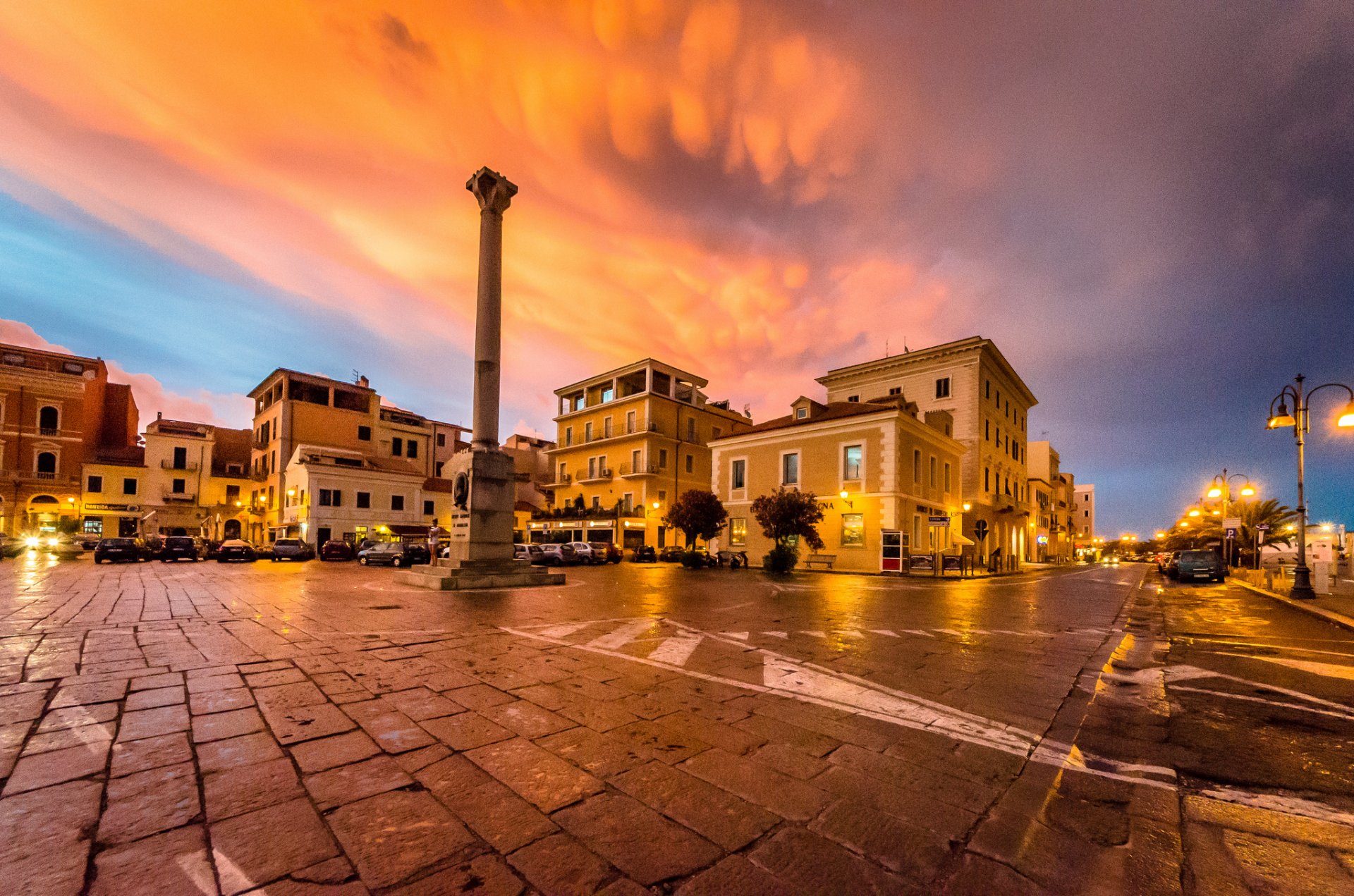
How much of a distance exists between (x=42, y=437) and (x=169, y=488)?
7.85m

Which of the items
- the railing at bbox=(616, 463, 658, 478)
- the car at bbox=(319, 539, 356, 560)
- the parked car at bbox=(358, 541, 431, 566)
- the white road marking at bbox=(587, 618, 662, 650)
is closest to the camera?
the white road marking at bbox=(587, 618, 662, 650)

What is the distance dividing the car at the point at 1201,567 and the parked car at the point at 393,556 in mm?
35695

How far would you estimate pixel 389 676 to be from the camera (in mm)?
5289

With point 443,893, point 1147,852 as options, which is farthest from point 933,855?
point 443,893

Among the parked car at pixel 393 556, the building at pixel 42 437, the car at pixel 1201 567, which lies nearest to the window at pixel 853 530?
the car at pixel 1201 567

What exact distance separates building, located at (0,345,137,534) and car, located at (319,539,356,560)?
73.7 ft

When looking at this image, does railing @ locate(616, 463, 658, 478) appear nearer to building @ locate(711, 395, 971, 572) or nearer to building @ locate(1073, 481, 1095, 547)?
building @ locate(711, 395, 971, 572)

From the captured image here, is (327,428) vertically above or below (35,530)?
above

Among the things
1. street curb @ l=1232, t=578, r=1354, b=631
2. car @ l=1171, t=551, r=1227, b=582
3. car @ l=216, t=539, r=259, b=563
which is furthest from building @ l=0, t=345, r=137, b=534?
car @ l=1171, t=551, r=1227, b=582

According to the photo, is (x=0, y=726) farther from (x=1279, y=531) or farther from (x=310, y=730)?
(x=1279, y=531)

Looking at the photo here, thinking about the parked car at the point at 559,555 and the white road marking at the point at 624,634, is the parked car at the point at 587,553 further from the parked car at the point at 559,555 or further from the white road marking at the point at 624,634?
the white road marking at the point at 624,634

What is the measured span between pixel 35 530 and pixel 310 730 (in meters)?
54.1

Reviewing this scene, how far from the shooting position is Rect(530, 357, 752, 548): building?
4084cm

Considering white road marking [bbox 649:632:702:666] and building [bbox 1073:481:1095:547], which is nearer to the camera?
white road marking [bbox 649:632:702:666]
